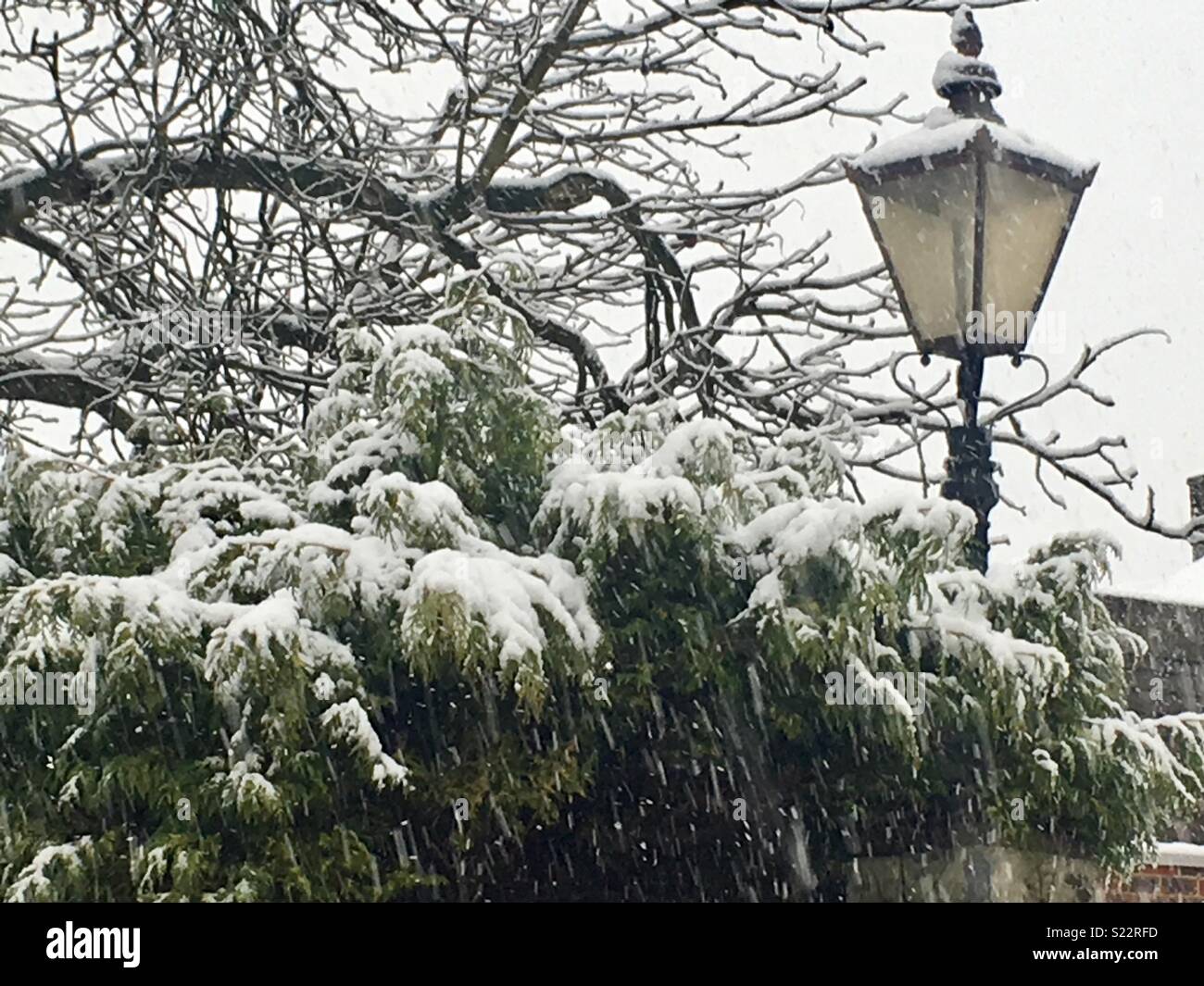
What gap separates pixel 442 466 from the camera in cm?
414

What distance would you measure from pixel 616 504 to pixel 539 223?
3158mm

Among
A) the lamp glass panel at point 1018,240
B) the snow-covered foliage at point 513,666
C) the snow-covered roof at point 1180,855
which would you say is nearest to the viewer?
the snow-covered foliage at point 513,666

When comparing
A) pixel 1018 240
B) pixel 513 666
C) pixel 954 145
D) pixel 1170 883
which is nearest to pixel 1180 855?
pixel 1170 883

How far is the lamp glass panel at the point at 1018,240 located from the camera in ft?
14.1

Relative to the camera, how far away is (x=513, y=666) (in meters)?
3.50

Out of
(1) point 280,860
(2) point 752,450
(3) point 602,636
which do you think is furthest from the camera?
(2) point 752,450

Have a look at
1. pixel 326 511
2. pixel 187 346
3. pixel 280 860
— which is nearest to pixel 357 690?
pixel 280 860

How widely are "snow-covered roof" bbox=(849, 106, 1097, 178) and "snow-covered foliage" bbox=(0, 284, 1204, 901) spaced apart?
788mm

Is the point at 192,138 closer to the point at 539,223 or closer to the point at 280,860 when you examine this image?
the point at 539,223

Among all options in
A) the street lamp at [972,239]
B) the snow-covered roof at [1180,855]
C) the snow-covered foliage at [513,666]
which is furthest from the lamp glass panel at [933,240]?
the snow-covered roof at [1180,855]

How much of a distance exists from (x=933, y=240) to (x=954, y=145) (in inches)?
9.9

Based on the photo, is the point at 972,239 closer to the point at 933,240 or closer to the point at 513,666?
the point at 933,240

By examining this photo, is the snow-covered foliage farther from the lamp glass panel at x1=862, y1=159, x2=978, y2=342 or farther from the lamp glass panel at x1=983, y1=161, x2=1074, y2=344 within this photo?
the lamp glass panel at x1=983, y1=161, x2=1074, y2=344

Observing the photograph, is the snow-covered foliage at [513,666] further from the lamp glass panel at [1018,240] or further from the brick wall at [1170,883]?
the brick wall at [1170,883]
